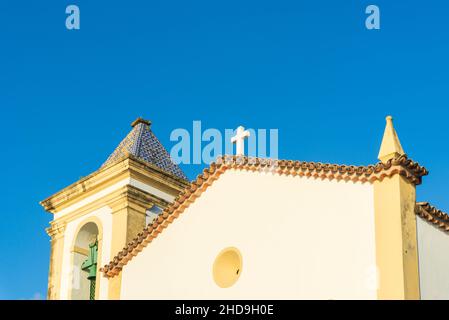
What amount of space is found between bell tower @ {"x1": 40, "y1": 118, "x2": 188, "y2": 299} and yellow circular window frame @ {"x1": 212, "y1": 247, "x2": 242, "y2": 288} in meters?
4.13

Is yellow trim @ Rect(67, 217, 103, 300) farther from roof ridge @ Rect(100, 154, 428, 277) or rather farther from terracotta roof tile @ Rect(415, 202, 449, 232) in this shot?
terracotta roof tile @ Rect(415, 202, 449, 232)

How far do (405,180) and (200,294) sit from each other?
15.3 feet

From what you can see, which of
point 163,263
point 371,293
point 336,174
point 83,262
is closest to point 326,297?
point 371,293

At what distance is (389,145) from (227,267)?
4.04m

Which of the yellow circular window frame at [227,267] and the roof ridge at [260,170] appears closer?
the roof ridge at [260,170]

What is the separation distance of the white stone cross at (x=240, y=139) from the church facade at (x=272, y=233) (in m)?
0.36

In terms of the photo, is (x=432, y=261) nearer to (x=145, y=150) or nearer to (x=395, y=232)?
(x=395, y=232)

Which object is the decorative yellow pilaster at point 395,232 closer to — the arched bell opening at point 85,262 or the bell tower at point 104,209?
the bell tower at point 104,209

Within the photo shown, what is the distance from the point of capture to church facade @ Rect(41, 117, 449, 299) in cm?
1435

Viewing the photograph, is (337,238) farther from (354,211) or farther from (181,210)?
(181,210)

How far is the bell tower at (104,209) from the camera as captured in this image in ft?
69.0

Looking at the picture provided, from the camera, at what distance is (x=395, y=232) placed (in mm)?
14133

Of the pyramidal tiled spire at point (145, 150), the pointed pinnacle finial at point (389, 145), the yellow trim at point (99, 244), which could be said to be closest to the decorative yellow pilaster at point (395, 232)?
the pointed pinnacle finial at point (389, 145)

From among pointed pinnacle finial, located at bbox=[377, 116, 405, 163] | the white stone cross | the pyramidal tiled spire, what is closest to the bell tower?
the pyramidal tiled spire
